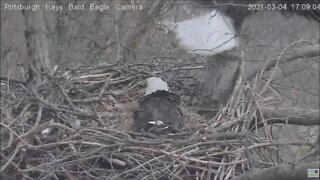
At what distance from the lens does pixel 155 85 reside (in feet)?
8.38

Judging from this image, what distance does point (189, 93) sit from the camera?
9.08 feet

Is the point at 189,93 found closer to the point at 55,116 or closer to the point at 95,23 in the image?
the point at 55,116

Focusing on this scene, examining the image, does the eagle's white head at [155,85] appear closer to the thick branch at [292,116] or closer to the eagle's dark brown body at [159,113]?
the eagle's dark brown body at [159,113]

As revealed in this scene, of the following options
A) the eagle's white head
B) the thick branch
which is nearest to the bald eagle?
the eagle's white head

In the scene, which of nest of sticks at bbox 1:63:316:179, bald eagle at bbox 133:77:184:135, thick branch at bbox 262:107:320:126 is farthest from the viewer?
thick branch at bbox 262:107:320:126

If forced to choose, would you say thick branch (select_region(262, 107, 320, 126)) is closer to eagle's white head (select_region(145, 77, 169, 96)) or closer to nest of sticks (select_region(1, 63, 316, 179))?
nest of sticks (select_region(1, 63, 316, 179))

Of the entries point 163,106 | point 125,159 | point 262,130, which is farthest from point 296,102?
point 125,159

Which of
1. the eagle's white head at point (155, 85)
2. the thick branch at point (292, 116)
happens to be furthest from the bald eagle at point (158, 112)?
the thick branch at point (292, 116)

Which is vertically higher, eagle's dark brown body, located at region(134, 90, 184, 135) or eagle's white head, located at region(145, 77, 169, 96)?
eagle's white head, located at region(145, 77, 169, 96)

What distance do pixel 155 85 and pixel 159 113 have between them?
0.11 metres

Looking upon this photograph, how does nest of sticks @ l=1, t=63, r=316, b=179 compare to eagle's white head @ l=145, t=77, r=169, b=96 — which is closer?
nest of sticks @ l=1, t=63, r=316, b=179

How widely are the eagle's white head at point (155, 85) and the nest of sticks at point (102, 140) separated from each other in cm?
11

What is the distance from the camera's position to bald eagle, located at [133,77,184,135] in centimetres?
246

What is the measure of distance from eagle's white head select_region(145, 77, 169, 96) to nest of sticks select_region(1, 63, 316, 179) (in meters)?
0.11
